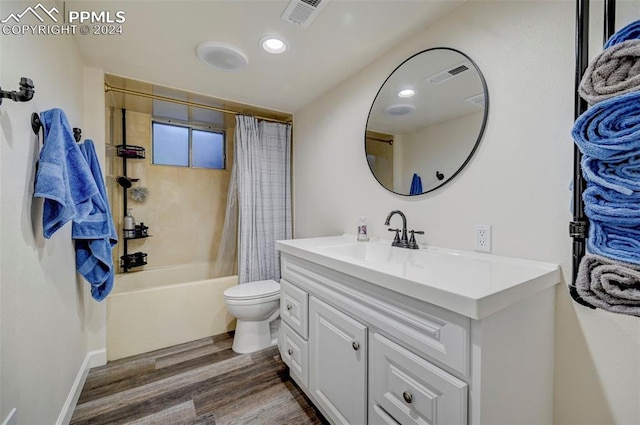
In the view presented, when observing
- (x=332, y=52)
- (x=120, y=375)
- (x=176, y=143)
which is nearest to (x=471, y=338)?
(x=332, y=52)

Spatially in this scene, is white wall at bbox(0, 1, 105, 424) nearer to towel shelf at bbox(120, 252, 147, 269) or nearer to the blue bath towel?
the blue bath towel

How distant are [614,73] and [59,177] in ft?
6.41

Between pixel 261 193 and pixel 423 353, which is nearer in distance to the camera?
pixel 423 353

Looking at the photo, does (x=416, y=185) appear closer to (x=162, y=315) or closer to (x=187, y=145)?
(x=162, y=315)

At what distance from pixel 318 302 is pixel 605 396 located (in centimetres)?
113

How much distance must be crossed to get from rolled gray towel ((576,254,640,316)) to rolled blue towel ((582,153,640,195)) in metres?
0.21

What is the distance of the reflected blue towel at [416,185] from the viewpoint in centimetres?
156

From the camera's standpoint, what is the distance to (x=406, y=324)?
94 cm

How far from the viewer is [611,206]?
74 cm

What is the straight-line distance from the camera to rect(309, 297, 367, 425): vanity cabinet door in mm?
1132

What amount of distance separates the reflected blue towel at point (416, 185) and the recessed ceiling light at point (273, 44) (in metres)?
1.15

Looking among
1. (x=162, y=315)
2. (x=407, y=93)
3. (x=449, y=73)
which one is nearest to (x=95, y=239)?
(x=162, y=315)

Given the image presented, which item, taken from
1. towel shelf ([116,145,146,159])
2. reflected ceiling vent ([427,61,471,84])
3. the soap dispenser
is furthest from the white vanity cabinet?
towel shelf ([116,145,146,159])

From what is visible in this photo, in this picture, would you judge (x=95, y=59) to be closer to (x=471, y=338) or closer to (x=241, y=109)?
(x=241, y=109)
